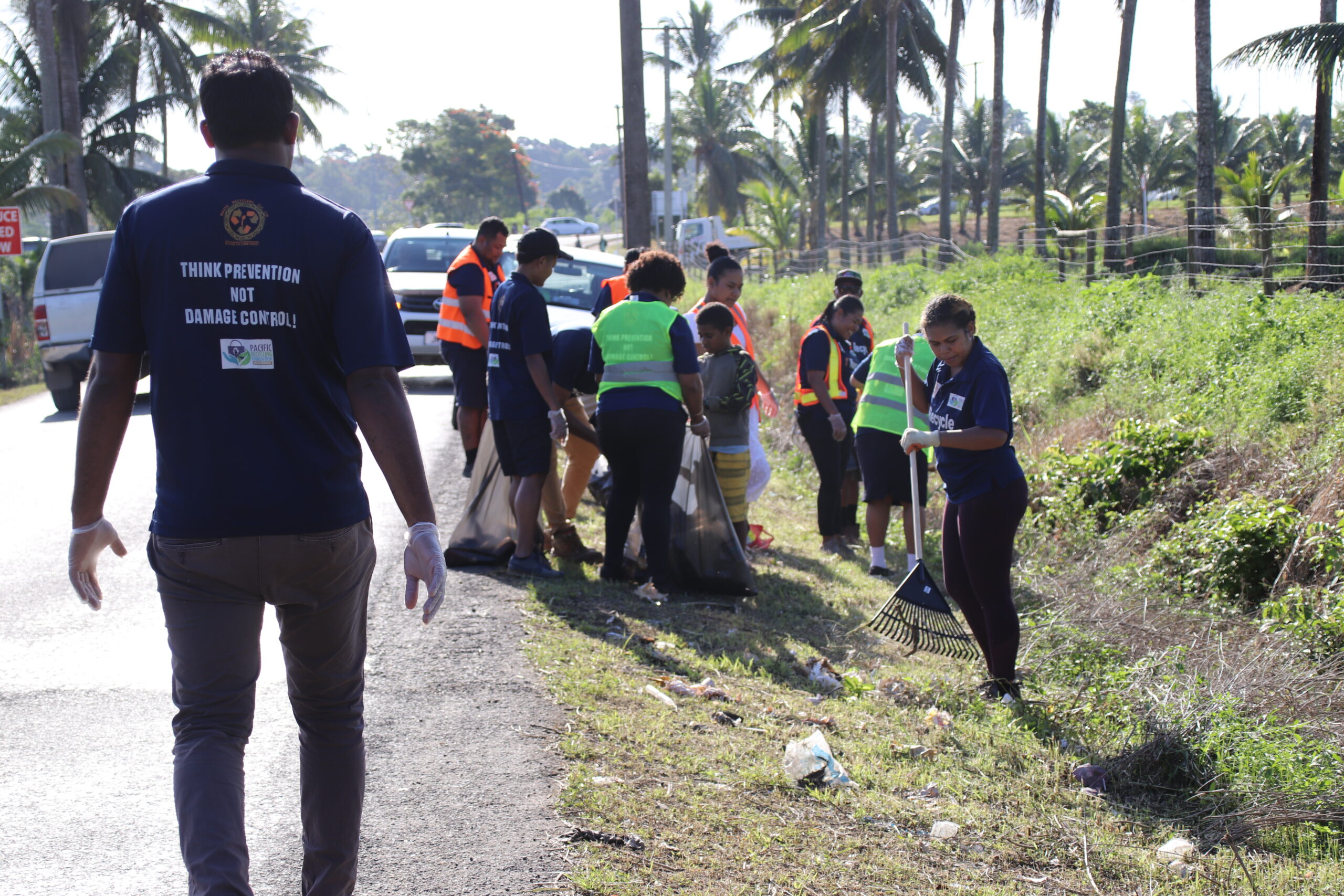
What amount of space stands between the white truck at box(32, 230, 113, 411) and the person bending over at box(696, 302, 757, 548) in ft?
30.6

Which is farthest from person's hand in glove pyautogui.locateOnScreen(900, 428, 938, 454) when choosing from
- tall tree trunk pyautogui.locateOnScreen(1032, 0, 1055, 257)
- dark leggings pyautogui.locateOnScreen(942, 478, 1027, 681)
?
tall tree trunk pyautogui.locateOnScreen(1032, 0, 1055, 257)

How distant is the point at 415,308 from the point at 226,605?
1278 cm

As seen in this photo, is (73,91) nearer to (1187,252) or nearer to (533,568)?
(1187,252)

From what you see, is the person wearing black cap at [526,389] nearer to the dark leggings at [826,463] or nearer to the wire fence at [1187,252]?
the dark leggings at [826,463]

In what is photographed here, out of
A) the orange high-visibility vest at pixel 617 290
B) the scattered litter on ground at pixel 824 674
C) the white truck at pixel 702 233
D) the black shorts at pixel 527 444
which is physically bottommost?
the scattered litter on ground at pixel 824 674

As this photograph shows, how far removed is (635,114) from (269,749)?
994 cm

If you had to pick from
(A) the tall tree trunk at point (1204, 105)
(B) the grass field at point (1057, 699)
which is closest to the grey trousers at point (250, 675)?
(B) the grass field at point (1057, 699)

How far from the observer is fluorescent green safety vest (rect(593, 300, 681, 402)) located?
6.17 meters

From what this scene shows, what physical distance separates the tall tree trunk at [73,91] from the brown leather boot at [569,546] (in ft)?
57.9

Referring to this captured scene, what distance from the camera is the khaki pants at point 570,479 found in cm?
717

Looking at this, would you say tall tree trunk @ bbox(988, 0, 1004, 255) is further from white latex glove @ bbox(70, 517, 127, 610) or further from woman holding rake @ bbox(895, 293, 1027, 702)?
white latex glove @ bbox(70, 517, 127, 610)

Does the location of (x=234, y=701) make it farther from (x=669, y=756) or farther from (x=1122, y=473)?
(x=1122, y=473)

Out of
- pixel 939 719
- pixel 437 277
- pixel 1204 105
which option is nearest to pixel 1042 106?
pixel 1204 105

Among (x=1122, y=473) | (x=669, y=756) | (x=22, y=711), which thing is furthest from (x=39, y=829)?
Answer: (x=1122, y=473)
